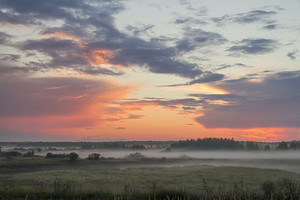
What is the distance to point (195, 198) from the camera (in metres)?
16.0

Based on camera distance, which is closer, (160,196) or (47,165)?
(160,196)

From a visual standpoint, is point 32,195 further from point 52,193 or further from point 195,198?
point 195,198

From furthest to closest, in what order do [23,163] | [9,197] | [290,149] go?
[290,149] → [23,163] → [9,197]

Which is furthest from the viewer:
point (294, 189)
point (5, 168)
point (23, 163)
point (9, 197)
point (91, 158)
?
point (91, 158)

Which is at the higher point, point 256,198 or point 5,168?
point 256,198

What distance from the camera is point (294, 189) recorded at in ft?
50.9

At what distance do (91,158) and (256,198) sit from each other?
104499mm

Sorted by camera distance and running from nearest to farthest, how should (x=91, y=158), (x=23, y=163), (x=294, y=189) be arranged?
1. (x=294, y=189)
2. (x=23, y=163)
3. (x=91, y=158)

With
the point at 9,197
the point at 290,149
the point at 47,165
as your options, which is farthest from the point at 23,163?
the point at 290,149

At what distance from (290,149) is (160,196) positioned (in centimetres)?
19623

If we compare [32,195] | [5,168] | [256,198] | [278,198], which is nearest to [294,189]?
[278,198]

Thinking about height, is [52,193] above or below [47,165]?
above

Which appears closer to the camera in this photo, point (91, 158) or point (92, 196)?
point (92, 196)

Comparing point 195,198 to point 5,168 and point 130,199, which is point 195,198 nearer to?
point 130,199
